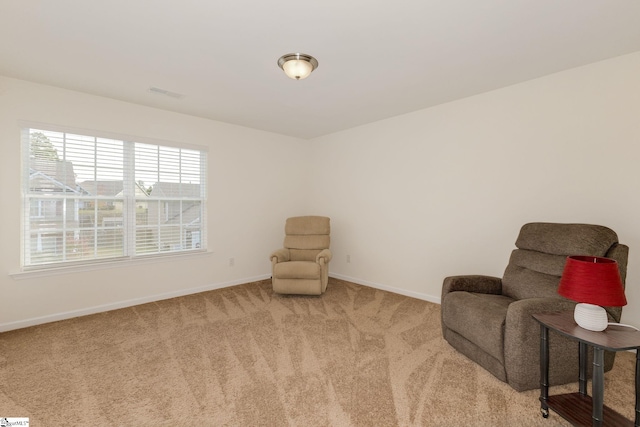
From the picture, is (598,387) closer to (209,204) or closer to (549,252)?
(549,252)

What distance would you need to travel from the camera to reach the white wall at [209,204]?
3.06m

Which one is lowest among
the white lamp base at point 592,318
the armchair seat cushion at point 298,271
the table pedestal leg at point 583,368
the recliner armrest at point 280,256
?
the table pedestal leg at point 583,368

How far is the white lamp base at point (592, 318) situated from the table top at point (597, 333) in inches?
1.0

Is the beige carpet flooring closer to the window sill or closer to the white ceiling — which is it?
the window sill

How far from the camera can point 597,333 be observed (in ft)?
5.27

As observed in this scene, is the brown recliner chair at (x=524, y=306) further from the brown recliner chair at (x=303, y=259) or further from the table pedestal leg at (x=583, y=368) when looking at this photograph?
the brown recliner chair at (x=303, y=259)

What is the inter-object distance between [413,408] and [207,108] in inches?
157

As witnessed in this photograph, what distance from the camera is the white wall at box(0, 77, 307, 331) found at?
306 centimetres

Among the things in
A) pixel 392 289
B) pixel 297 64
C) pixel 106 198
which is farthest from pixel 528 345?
pixel 106 198

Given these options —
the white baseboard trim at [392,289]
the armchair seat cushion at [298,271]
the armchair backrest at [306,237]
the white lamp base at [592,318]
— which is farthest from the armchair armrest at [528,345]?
the armchair backrest at [306,237]

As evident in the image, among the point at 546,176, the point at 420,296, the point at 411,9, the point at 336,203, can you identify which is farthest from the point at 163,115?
the point at 546,176

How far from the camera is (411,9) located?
1.97 meters

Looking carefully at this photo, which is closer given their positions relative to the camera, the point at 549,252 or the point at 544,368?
the point at 544,368

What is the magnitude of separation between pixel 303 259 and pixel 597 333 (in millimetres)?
3547
